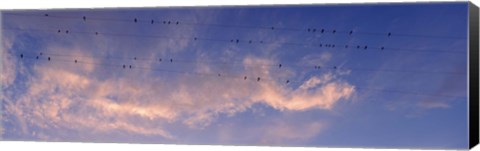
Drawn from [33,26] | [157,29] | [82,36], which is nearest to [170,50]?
[157,29]

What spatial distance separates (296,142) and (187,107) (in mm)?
1132

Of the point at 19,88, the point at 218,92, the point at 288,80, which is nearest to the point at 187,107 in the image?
the point at 218,92

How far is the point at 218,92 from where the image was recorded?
24.9 feet

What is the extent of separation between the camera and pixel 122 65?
25.4 ft

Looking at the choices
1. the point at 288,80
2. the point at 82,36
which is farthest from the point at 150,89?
the point at 288,80

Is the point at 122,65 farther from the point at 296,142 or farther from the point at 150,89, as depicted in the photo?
the point at 296,142

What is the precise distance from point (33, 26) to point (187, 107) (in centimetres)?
166

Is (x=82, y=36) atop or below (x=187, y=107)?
atop

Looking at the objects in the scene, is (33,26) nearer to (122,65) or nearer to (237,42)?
(122,65)

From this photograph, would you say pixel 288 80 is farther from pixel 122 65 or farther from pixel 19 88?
pixel 19 88

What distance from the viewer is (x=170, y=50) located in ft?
25.2

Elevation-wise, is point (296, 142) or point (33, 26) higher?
point (33, 26)

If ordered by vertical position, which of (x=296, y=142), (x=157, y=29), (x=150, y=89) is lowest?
(x=296, y=142)

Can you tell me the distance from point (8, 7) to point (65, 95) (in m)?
0.99
